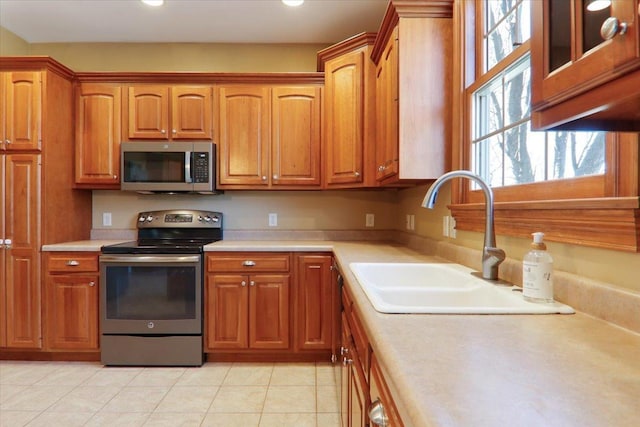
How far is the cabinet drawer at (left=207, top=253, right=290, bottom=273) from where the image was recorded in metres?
2.62

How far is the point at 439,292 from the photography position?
4.34 ft

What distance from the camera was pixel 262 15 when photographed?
2775mm

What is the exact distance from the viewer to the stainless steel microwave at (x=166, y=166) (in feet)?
9.30

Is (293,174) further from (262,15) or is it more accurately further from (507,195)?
(507,195)

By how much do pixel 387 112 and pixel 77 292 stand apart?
2.49m

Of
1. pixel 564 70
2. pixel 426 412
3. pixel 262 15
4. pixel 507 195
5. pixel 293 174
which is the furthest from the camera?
pixel 293 174

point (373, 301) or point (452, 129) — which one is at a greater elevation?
point (452, 129)

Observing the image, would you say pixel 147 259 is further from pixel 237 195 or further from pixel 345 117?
pixel 345 117

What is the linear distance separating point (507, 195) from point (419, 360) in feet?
3.52

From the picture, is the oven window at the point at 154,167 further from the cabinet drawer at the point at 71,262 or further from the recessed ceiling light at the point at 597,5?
the recessed ceiling light at the point at 597,5

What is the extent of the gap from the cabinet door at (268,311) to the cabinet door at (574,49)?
2.21m

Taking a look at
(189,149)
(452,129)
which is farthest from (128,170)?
(452,129)

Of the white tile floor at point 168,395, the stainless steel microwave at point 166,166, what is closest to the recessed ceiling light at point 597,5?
the white tile floor at point 168,395

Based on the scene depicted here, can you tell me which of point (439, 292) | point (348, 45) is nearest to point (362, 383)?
point (439, 292)
